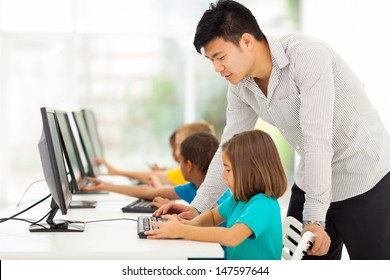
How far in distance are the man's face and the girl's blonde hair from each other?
0.78 ft

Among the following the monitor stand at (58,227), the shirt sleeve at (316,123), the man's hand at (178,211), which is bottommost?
the man's hand at (178,211)

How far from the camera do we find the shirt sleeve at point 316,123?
1.99 m

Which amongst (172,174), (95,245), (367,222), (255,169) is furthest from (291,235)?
(172,174)

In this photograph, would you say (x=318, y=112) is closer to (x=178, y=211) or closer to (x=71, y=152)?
(x=178, y=211)

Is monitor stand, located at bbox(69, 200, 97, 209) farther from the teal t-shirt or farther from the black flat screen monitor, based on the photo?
the teal t-shirt

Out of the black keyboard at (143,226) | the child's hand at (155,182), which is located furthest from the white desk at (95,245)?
the child's hand at (155,182)

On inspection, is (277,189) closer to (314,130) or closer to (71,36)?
(314,130)

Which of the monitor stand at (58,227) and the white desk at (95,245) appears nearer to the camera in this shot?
the white desk at (95,245)

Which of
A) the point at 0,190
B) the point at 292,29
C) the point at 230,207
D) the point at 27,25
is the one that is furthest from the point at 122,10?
the point at 230,207

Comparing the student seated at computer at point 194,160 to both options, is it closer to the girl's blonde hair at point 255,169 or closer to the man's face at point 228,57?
the girl's blonde hair at point 255,169

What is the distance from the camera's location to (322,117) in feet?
6.65

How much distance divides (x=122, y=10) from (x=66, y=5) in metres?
0.63

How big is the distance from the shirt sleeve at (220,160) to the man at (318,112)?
0.28 ft

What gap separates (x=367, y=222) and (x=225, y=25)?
0.86 meters
